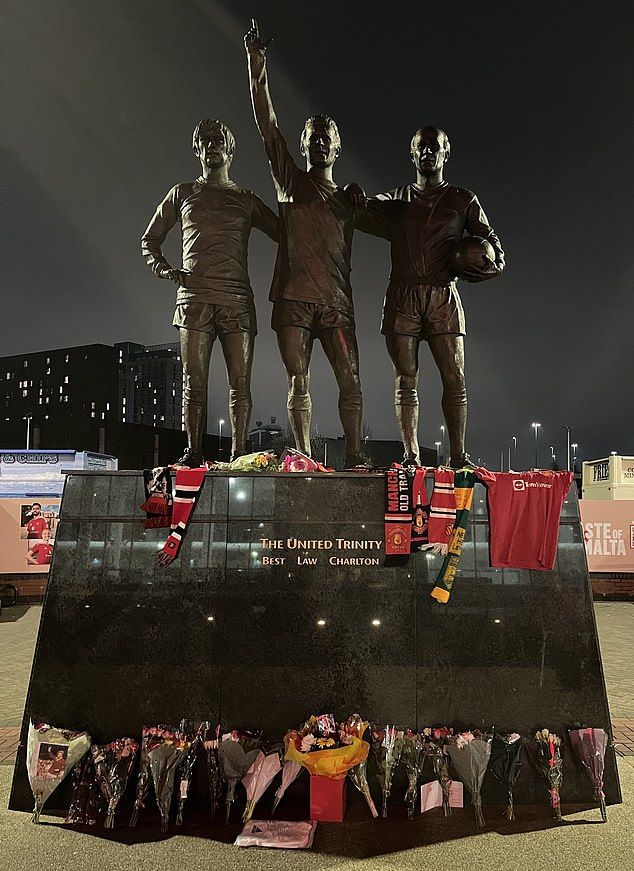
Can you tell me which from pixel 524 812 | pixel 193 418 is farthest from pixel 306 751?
pixel 193 418

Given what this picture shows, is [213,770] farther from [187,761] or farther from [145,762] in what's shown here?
[145,762]

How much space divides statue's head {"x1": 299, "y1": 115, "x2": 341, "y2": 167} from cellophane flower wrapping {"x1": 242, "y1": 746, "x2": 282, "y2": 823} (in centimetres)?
518

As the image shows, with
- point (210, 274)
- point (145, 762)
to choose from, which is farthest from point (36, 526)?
point (145, 762)

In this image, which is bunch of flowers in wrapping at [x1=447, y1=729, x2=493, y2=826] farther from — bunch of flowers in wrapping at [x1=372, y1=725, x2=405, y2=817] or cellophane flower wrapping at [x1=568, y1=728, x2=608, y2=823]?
cellophane flower wrapping at [x1=568, y1=728, x2=608, y2=823]

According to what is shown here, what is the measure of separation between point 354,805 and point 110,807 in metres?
1.66

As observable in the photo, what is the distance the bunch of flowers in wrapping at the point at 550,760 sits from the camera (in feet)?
15.8

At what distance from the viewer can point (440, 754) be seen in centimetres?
489

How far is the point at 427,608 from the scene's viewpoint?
17.1 ft

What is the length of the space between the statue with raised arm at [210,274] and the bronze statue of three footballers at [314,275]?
0.01 metres

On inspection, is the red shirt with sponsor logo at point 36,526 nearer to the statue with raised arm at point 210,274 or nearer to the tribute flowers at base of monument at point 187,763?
the statue with raised arm at point 210,274

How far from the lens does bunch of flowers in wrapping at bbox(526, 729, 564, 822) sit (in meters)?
4.81

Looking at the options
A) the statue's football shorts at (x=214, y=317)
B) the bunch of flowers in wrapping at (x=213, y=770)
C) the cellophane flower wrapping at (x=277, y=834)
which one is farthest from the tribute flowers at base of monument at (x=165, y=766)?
the statue's football shorts at (x=214, y=317)

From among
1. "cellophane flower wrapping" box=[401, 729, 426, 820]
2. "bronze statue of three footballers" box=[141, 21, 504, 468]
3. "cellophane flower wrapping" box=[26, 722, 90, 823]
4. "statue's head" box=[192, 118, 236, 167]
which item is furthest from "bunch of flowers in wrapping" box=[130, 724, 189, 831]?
"statue's head" box=[192, 118, 236, 167]

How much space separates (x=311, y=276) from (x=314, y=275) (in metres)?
0.03
